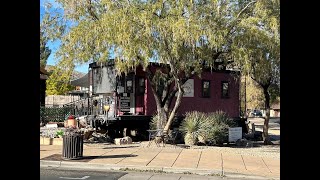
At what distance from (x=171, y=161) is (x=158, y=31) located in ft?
16.5

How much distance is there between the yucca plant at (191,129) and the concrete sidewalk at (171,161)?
2681 millimetres

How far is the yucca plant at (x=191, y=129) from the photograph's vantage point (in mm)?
18328

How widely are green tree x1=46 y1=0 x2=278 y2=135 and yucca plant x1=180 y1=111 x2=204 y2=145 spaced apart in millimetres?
2237

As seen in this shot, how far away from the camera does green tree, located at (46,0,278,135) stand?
47.0ft

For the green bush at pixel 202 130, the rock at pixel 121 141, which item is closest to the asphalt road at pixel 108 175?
the rock at pixel 121 141

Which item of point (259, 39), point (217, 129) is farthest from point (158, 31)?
point (217, 129)

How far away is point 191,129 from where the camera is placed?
60.8 ft

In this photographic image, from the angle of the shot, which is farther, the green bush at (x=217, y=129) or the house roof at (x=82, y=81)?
the house roof at (x=82, y=81)

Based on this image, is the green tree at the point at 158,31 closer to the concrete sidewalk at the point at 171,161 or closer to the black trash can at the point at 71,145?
the concrete sidewalk at the point at 171,161

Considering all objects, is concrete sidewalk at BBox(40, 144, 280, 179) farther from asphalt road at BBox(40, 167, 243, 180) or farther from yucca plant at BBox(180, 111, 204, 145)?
yucca plant at BBox(180, 111, 204, 145)

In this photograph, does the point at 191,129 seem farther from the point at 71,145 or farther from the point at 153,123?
the point at 71,145
